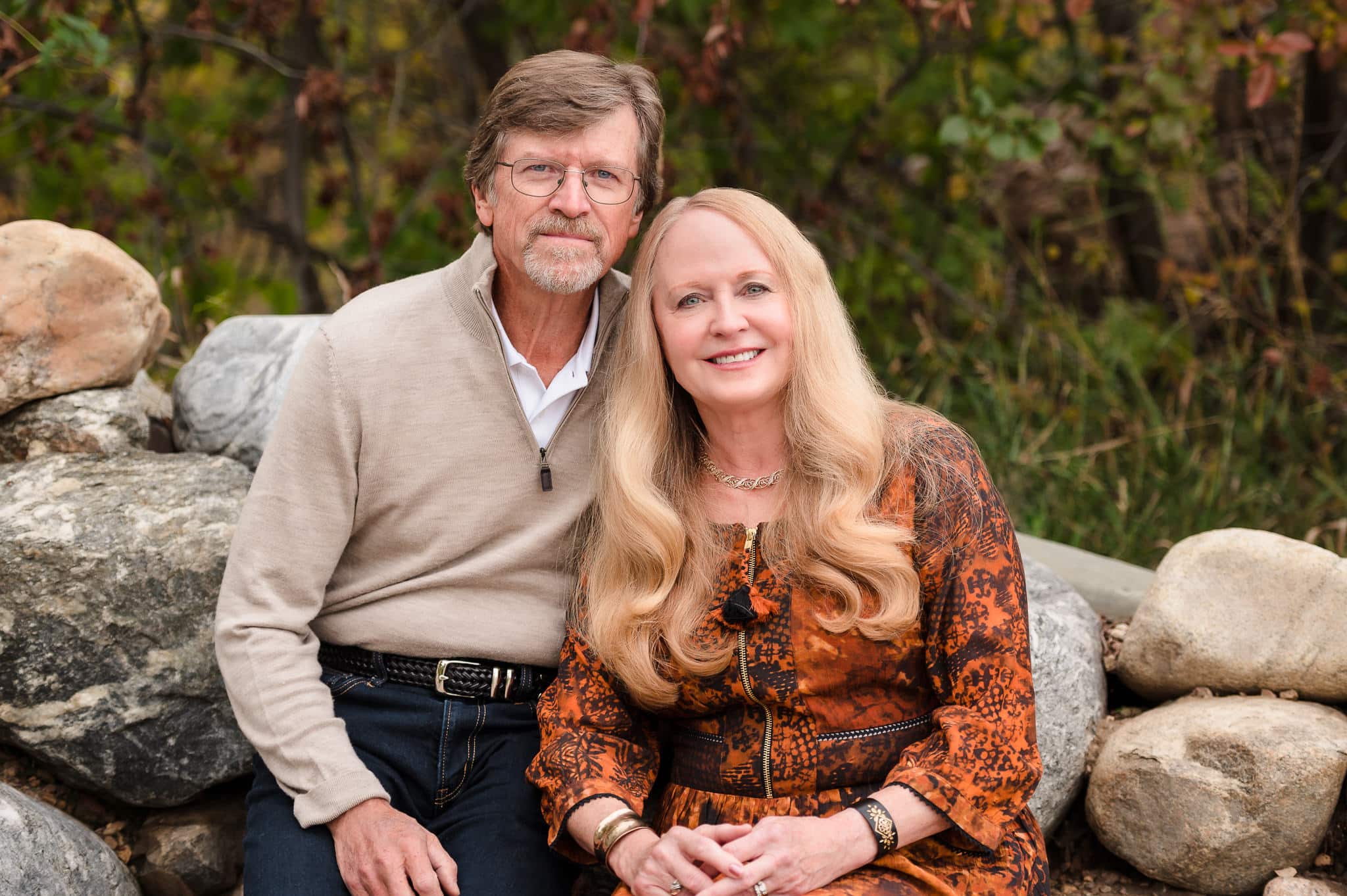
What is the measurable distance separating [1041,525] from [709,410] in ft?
7.41

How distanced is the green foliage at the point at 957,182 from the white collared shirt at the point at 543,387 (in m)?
1.99

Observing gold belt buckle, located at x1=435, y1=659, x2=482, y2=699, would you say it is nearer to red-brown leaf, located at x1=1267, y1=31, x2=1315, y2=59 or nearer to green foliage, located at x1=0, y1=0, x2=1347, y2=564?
green foliage, located at x1=0, y1=0, x2=1347, y2=564

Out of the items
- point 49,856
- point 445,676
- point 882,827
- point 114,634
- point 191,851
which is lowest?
point 191,851

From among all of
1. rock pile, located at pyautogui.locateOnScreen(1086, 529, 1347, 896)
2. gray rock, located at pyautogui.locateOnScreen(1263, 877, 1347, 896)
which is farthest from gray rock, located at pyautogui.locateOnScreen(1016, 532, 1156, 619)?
gray rock, located at pyautogui.locateOnScreen(1263, 877, 1347, 896)

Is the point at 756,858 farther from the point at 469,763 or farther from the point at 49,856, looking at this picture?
the point at 49,856

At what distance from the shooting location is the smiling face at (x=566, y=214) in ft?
8.77

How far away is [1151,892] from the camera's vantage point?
2955mm

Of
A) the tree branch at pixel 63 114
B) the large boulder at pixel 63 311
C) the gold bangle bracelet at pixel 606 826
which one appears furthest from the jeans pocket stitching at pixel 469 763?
the tree branch at pixel 63 114

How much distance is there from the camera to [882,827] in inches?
86.3

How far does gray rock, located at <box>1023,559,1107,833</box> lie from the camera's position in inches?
118

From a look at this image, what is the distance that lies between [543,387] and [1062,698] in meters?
1.47

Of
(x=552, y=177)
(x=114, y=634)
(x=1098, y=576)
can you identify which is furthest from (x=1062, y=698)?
(x=114, y=634)

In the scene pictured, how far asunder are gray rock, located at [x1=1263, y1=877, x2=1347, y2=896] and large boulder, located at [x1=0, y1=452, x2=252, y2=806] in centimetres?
241

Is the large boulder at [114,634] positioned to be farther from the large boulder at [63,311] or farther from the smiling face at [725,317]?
the smiling face at [725,317]
